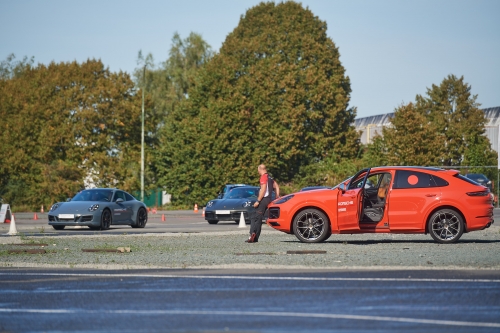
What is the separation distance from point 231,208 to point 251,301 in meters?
25.2

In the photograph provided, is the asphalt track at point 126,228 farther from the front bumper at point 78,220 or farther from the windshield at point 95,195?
the windshield at point 95,195

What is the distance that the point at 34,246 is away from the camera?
2008cm

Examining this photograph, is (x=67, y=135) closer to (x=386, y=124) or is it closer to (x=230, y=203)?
(x=230, y=203)

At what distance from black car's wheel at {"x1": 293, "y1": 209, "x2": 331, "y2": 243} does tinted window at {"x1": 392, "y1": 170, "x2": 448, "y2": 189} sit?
171 cm

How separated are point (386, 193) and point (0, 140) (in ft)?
150

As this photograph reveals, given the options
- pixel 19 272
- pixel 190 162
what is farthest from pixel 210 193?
pixel 19 272

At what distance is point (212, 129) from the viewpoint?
60656mm

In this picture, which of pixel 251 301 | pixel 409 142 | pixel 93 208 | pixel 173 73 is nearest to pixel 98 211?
pixel 93 208

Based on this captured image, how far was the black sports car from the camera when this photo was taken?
35188mm

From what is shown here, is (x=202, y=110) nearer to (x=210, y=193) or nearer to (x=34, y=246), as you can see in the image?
(x=210, y=193)

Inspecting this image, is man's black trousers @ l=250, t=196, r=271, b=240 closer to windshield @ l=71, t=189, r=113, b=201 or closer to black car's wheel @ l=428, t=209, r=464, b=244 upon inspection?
black car's wheel @ l=428, t=209, r=464, b=244

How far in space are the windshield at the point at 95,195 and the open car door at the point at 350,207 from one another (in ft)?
38.7

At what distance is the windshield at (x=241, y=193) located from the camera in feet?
119

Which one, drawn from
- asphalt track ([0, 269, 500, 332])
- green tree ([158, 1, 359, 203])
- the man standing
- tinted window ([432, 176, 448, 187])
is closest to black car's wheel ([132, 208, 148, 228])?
the man standing
